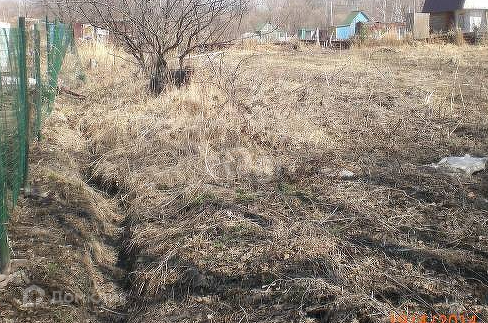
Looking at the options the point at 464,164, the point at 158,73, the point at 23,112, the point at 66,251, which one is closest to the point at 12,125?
the point at 23,112

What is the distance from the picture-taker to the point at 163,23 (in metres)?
8.62

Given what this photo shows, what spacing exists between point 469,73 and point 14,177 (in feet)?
35.3

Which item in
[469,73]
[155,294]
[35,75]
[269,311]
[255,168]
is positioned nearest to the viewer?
[269,311]

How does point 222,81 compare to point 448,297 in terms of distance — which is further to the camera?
point 222,81

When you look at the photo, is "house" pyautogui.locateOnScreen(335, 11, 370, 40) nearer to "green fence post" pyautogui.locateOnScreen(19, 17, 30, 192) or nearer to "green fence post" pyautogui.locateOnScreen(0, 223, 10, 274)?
"green fence post" pyautogui.locateOnScreen(19, 17, 30, 192)

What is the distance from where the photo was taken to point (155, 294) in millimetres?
3387

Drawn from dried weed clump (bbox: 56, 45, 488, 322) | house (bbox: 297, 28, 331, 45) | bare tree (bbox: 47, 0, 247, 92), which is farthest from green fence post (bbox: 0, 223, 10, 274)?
house (bbox: 297, 28, 331, 45)

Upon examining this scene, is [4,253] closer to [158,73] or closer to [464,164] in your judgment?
[464,164]

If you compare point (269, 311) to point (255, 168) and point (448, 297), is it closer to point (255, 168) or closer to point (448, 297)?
point (448, 297)

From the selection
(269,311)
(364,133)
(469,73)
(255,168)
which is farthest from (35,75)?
(469,73)

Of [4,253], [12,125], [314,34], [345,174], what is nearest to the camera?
[4,253]

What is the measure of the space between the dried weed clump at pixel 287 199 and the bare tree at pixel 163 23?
0.51 meters

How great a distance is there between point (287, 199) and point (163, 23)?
500 cm

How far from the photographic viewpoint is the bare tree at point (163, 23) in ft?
27.7
